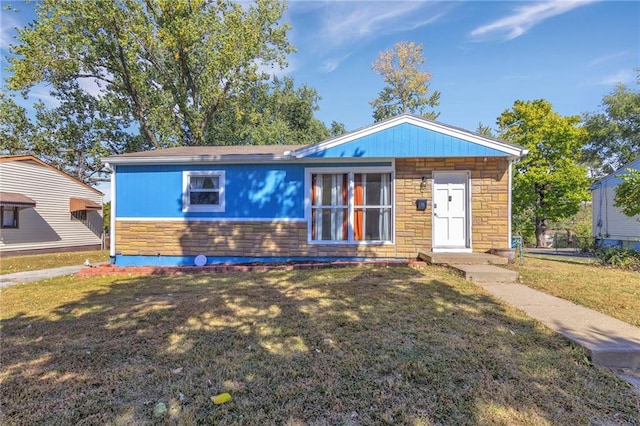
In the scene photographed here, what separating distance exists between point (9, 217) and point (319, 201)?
47.6ft

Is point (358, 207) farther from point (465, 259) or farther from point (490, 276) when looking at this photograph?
point (490, 276)

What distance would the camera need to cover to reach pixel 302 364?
2807 mm

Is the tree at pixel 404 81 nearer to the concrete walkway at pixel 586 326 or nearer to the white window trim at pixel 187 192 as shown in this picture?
the white window trim at pixel 187 192

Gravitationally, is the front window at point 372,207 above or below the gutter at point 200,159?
below

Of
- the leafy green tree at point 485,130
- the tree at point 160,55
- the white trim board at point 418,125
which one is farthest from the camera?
the leafy green tree at point 485,130

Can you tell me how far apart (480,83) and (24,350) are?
1670 cm

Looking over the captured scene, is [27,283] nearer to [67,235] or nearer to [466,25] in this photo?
[67,235]

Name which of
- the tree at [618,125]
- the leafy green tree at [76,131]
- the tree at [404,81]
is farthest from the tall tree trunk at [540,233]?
the leafy green tree at [76,131]

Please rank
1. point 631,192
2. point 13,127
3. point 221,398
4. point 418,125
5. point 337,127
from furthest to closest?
point 337,127
point 13,127
point 418,125
point 631,192
point 221,398

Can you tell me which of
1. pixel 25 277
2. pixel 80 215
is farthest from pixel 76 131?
pixel 25 277

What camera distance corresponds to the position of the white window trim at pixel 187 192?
8.70 meters

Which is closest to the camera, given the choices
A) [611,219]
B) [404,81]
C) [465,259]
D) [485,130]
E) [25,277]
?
[465,259]

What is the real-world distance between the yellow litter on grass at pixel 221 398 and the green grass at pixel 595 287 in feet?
13.7

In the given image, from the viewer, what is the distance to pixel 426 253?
8.04 m
